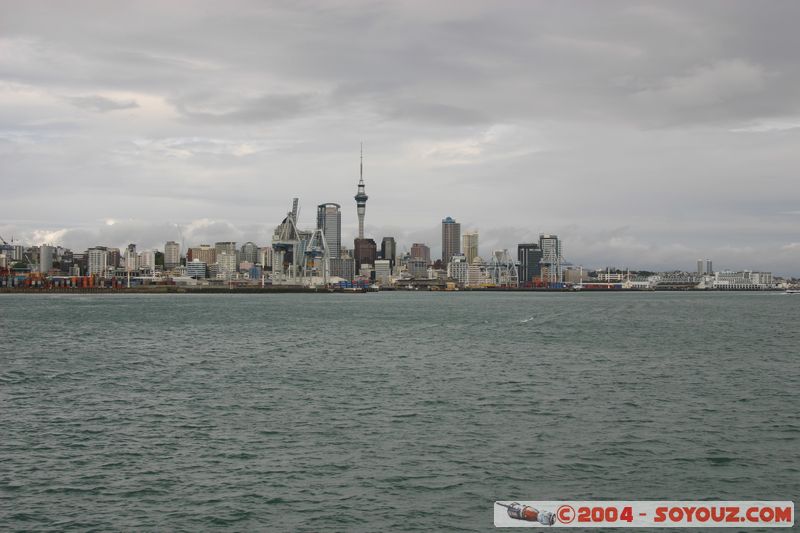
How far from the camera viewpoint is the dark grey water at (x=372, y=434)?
62.2 feet

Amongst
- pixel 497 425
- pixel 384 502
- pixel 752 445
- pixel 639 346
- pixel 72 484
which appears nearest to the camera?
pixel 384 502

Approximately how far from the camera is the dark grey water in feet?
62.2

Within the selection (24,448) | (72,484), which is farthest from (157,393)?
(72,484)

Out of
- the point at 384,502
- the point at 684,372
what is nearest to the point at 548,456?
the point at 384,502

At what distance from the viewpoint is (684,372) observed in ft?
143

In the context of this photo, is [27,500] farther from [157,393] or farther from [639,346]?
[639,346]

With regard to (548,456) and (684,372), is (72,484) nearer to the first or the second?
(548,456)

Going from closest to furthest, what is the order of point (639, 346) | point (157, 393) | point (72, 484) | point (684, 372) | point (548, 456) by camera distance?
point (72, 484) < point (548, 456) < point (157, 393) < point (684, 372) < point (639, 346)

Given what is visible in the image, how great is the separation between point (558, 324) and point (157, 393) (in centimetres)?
6299

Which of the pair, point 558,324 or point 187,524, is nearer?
point 187,524

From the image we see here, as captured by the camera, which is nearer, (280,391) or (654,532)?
(654,532)

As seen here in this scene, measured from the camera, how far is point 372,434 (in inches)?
1040

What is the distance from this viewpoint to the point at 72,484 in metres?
20.3

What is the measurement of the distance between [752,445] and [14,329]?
73660 mm
